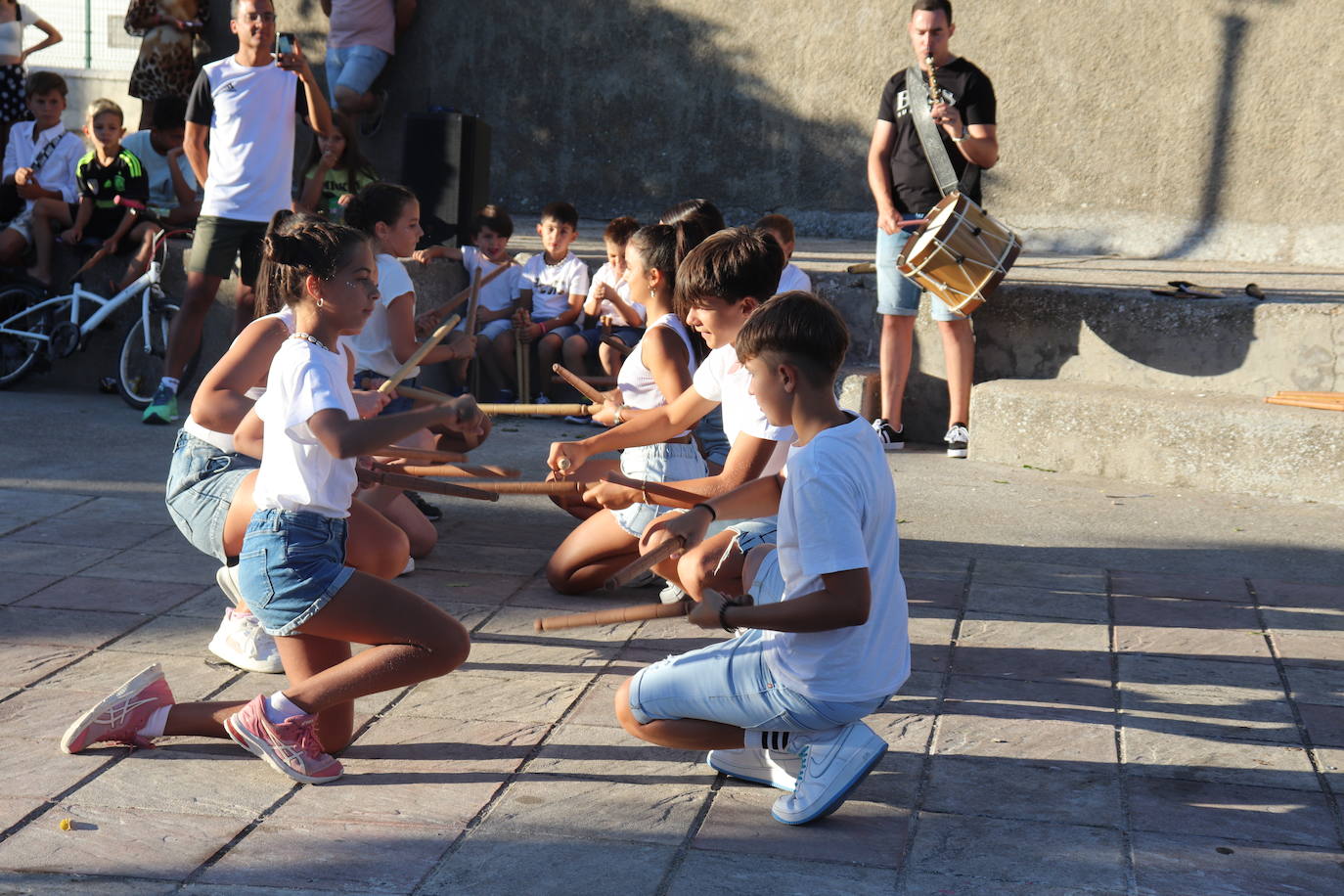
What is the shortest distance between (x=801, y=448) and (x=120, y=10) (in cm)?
1283

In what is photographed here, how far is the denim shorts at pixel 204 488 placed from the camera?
13.0 ft

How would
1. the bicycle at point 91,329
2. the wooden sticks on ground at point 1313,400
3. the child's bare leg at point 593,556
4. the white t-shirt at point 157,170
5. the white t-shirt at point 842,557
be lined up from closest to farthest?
the white t-shirt at point 842,557
the child's bare leg at point 593,556
the wooden sticks on ground at point 1313,400
the bicycle at point 91,329
the white t-shirt at point 157,170

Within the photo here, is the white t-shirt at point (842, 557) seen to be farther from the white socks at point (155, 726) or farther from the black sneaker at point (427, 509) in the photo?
the black sneaker at point (427, 509)

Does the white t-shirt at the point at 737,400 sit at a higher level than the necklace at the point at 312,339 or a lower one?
lower

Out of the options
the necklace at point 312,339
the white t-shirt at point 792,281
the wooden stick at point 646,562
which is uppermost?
the white t-shirt at point 792,281

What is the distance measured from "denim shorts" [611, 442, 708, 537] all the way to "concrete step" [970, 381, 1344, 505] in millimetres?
2709

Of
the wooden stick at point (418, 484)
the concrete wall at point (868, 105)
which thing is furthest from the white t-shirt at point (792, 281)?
the concrete wall at point (868, 105)

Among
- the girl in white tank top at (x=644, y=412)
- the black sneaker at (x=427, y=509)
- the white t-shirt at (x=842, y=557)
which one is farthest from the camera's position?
the black sneaker at (x=427, y=509)

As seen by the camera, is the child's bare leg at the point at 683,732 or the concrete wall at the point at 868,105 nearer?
the child's bare leg at the point at 683,732

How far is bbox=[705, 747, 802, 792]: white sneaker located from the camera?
3189mm

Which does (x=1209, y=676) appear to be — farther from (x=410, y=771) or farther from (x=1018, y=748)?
(x=410, y=771)

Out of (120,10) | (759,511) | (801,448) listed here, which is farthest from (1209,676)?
(120,10)

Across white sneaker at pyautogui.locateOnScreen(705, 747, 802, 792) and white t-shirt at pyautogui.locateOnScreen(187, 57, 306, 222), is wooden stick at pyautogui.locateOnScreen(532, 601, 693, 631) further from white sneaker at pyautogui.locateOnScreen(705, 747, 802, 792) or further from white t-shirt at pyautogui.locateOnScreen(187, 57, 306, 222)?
white t-shirt at pyautogui.locateOnScreen(187, 57, 306, 222)

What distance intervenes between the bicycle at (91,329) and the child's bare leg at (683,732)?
5012mm
